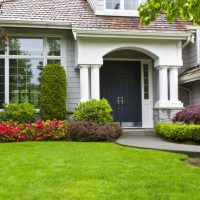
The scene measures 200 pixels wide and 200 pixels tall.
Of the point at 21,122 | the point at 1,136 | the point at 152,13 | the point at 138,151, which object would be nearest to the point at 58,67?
the point at 21,122

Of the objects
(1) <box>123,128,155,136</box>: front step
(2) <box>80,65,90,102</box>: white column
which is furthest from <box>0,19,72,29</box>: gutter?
(1) <box>123,128,155,136</box>: front step

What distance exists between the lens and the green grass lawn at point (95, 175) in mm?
4855

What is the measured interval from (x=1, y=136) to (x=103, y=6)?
19.8ft

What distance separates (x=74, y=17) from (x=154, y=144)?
5.68 meters

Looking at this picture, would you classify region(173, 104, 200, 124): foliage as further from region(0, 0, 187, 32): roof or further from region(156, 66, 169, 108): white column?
region(0, 0, 187, 32): roof

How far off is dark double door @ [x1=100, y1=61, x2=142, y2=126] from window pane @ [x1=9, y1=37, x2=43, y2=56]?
100 inches

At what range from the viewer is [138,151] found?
28.0ft

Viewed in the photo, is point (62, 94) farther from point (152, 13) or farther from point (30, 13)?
point (152, 13)

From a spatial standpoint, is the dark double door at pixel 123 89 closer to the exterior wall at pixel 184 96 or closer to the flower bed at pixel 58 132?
the exterior wall at pixel 184 96

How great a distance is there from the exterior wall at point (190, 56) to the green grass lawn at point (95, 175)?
6843mm

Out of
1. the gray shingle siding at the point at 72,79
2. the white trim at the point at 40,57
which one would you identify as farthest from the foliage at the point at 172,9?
the white trim at the point at 40,57

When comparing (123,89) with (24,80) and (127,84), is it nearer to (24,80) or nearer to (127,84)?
(127,84)

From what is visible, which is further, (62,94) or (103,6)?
(103,6)

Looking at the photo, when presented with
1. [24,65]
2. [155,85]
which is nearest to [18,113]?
[24,65]
